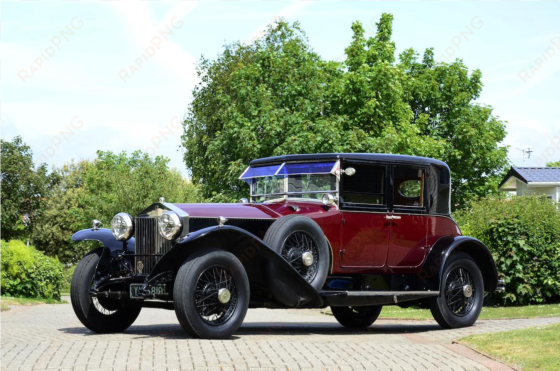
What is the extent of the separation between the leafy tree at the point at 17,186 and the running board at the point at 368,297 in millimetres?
40082

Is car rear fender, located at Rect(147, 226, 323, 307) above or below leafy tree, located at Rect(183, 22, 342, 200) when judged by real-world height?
below

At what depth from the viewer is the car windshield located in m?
10.7

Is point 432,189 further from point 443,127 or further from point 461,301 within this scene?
point 443,127

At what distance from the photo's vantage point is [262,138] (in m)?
27.0

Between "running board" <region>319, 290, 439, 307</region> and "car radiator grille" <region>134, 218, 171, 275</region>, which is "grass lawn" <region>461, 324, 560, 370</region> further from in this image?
"car radiator grille" <region>134, 218, 171, 275</region>

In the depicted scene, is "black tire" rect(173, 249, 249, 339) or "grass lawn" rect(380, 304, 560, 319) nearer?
"black tire" rect(173, 249, 249, 339)

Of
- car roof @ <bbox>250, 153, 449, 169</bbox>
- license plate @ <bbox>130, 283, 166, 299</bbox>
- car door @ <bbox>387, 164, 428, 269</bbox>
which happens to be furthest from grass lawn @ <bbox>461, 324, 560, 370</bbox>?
license plate @ <bbox>130, 283, 166, 299</bbox>

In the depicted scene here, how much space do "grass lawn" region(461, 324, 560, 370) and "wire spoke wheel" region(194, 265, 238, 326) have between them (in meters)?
A: 2.88

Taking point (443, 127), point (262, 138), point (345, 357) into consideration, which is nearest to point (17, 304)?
point (262, 138)

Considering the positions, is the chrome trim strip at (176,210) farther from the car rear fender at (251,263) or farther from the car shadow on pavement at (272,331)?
the car shadow on pavement at (272,331)

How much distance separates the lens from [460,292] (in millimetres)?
11484

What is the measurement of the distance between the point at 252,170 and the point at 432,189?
9.22 ft

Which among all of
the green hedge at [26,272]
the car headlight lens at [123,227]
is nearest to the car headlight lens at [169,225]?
the car headlight lens at [123,227]

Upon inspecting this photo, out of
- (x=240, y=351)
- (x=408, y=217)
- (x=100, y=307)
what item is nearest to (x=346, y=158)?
(x=408, y=217)
